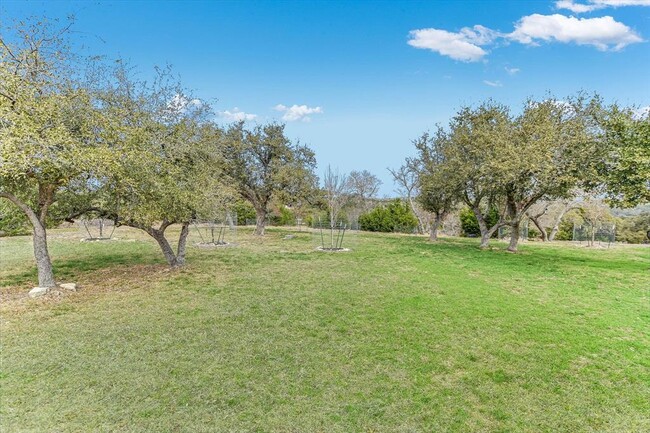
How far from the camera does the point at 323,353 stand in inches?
162

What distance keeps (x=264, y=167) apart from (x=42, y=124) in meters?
11.9

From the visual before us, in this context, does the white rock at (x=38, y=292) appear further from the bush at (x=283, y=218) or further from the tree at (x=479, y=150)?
the bush at (x=283, y=218)

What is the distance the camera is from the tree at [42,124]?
199 inches

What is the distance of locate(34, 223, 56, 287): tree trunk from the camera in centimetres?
644

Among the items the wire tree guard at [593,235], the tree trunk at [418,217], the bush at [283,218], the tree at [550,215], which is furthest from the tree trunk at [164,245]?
the tree at [550,215]

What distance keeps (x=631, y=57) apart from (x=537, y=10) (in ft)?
14.9

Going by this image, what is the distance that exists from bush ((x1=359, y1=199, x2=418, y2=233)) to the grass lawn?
1429 cm

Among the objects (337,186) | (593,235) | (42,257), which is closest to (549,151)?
(593,235)

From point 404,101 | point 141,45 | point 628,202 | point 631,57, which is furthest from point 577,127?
point 141,45

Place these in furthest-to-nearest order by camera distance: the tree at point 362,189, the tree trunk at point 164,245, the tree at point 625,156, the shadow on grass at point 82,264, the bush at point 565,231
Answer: the tree at point 362,189
the bush at point 565,231
the tree at point 625,156
the tree trunk at point 164,245
the shadow on grass at point 82,264

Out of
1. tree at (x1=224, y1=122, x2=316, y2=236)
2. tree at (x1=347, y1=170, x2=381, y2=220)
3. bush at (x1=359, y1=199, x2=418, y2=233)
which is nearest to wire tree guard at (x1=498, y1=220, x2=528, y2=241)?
bush at (x1=359, y1=199, x2=418, y2=233)

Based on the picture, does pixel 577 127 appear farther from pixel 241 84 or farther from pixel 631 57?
pixel 241 84

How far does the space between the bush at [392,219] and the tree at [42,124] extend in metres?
18.6

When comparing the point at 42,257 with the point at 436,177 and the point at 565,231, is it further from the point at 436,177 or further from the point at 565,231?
the point at 565,231
